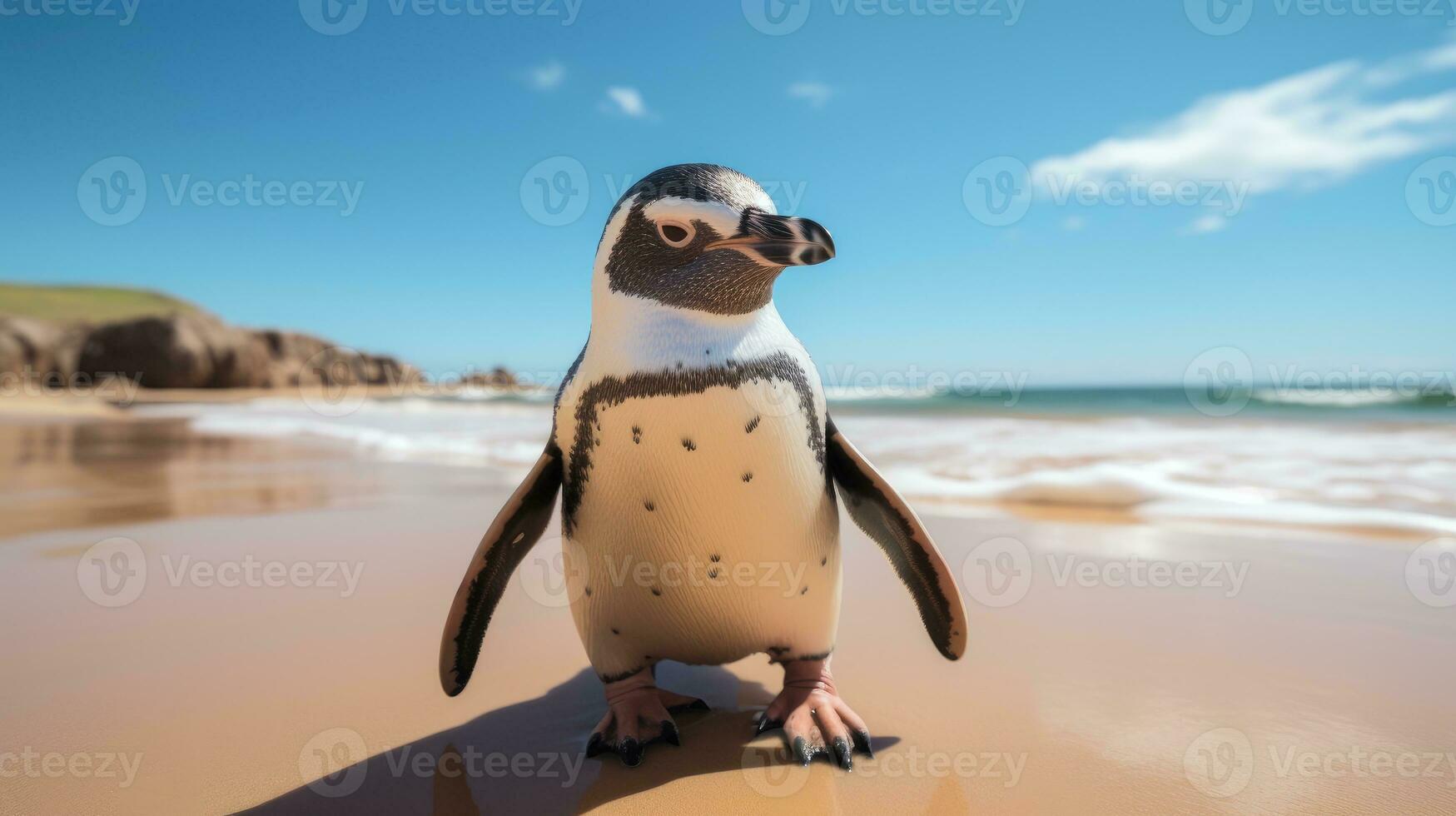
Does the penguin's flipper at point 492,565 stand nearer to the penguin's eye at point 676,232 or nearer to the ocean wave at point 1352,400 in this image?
the penguin's eye at point 676,232

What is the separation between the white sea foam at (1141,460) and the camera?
4848 mm

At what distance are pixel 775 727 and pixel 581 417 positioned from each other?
952 millimetres

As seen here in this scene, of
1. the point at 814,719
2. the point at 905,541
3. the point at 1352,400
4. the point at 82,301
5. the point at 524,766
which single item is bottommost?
the point at 524,766

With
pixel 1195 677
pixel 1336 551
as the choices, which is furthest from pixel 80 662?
pixel 1336 551

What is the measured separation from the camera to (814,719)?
77.8 inches

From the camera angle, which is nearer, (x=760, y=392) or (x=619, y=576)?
(x=760, y=392)

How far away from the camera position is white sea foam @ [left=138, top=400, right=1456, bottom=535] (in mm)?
4848

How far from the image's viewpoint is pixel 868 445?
935 centimetres

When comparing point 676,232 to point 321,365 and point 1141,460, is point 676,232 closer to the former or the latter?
point 1141,460

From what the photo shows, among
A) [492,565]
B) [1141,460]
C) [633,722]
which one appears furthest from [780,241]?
[1141,460]

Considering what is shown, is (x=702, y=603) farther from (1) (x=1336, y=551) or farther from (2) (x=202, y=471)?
(2) (x=202, y=471)

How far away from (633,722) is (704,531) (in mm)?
538

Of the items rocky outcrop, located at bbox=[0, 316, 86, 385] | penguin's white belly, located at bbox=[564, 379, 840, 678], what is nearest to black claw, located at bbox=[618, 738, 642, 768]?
penguin's white belly, located at bbox=[564, 379, 840, 678]

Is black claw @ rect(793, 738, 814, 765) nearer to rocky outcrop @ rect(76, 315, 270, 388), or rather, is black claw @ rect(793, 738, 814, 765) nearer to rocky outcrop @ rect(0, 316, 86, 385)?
rocky outcrop @ rect(76, 315, 270, 388)
